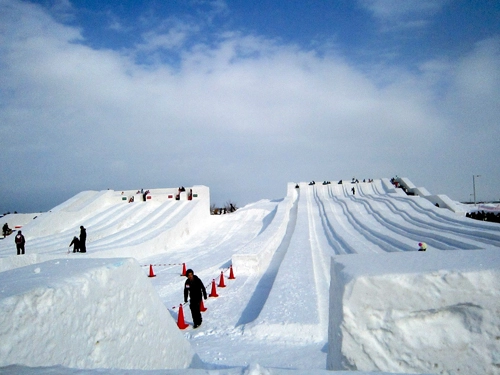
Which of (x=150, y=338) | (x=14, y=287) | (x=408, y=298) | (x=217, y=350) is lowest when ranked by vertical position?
(x=217, y=350)

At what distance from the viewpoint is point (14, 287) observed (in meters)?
2.27

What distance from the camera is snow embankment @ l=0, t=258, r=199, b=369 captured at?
2043 mm

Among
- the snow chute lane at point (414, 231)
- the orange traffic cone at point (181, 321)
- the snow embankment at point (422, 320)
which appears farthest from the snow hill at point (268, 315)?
the snow chute lane at point (414, 231)

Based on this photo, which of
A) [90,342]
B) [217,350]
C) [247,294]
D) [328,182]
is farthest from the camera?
[328,182]

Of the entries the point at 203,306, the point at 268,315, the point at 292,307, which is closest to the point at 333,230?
the point at 292,307

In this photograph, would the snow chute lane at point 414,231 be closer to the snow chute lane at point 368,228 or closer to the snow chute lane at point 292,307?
the snow chute lane at point 368,228

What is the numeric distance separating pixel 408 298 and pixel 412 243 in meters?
11.0

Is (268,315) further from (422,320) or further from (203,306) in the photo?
(422,320)

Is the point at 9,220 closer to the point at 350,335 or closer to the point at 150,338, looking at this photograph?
the point at 150,338

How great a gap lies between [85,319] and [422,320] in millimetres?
2356

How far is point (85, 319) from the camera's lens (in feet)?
8.07

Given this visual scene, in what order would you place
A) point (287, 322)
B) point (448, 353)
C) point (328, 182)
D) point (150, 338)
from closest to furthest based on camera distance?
point (448, 353), point (150, 338), point (287, 322), point (328, 182)

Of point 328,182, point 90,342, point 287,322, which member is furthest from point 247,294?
point 328,182

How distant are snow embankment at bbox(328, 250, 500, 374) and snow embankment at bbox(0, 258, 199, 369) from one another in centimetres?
170
